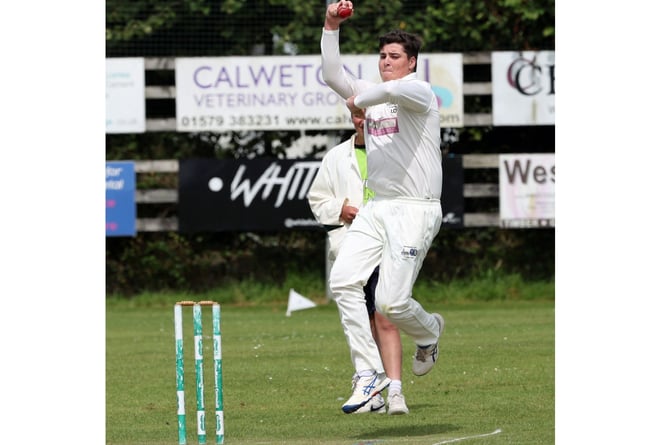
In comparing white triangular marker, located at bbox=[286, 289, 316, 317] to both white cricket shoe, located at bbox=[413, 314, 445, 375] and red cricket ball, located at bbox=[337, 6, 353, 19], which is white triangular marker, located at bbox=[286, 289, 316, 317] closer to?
white cricket shoe, located at bbox=[413, 314, 445, 375]

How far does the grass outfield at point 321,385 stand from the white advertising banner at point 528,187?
3819mm

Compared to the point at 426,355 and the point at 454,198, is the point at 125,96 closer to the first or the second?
the point at 454,198

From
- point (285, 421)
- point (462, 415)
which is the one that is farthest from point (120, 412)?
point (462, 415)

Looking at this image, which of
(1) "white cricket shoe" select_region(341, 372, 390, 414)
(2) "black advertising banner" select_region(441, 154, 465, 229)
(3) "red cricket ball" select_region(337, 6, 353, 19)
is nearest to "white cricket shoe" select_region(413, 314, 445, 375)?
(1) "white cricket shoe" select_region(341, 372, 390, 414)

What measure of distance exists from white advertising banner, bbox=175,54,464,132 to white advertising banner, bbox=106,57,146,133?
600 mm

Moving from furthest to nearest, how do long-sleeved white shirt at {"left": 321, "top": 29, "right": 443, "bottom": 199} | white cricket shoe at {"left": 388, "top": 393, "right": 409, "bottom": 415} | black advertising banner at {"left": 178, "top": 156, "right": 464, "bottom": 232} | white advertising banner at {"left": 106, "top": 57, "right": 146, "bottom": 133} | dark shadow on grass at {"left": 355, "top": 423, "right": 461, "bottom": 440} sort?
white advertising banner at {"left": 106, "top": 57, "right": 146, "bottom": 133} < black advertising banner at {"left": 178, "top": 156, "right": 464, "bottom": 232} < white cricket shoe at {"left": 388, "top": 393, "right": 409, "bottom": 415} < long-sleeved white shirt at {"left": 321, "top": 29, "right": 443, "bottom": 199} < dark shadow on grass at {"left": 355, "top": 423, "right": 461, "bottom": 440}

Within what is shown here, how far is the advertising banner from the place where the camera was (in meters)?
21.5

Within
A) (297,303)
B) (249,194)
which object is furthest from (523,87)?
(297,303)

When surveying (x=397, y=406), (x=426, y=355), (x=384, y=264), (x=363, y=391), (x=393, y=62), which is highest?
(x=393, y=62)

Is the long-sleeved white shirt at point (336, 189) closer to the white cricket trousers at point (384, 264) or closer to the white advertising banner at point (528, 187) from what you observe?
the white cricket trousers at point (384, 264)

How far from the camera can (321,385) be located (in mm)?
10664

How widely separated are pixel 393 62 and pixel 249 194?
1299 centimetres

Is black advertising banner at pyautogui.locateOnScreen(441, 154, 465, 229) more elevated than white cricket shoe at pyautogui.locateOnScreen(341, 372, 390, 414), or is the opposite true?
black advertising banner at pyautogui.locateOnScreen(441, 154, 465, 229)

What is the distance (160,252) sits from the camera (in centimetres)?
2256
